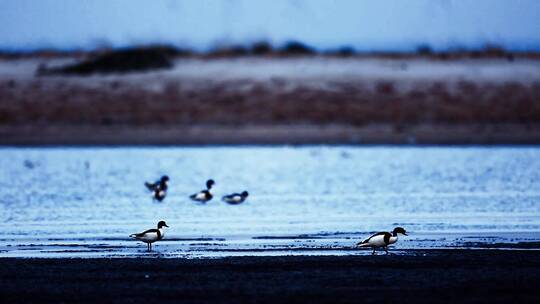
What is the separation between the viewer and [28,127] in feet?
117

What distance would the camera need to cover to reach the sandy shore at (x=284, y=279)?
31.4 ft

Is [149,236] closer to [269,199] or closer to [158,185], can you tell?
[158,185]

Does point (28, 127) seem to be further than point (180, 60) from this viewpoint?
No

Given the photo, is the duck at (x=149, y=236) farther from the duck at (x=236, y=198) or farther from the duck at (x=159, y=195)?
the duck at (x=159, y=195)

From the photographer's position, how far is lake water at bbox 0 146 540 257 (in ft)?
45.6

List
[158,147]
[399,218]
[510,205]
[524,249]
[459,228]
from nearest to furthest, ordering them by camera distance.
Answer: [524,249] → [459,228] → [399,218] → [510,205] → [158,147]

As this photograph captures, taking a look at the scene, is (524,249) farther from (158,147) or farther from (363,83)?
(363,83)

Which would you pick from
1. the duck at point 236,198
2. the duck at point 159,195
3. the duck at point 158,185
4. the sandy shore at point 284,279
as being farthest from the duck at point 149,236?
the duck at point 158,185

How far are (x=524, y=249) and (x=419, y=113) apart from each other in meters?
24.5

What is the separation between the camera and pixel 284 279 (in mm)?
10492

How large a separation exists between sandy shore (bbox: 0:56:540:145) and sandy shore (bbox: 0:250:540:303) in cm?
2121

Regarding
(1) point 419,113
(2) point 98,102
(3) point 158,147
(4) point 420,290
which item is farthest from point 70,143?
(4) point 420,290

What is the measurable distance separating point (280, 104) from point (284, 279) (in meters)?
27.7

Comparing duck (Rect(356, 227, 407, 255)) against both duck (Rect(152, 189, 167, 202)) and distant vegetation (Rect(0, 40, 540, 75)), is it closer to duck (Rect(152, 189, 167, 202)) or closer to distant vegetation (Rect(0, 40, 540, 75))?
duck (Rect(152, 189, 167, 202))
